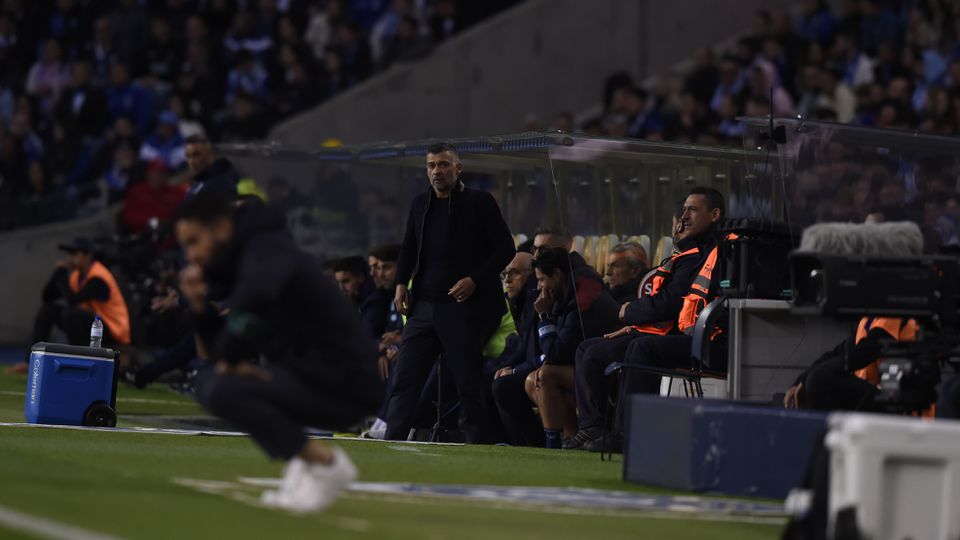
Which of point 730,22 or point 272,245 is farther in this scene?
point 730,22

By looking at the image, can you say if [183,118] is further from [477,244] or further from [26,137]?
[477,244]

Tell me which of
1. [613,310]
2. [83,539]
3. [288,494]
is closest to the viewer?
[83,539]

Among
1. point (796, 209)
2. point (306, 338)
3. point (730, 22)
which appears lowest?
point (306, 338)

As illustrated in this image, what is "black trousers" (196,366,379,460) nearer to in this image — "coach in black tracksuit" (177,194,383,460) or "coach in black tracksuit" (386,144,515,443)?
"coach in black tracksuit" (177,194,383,460)

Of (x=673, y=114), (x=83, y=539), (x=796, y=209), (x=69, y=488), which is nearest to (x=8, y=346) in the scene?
(x=673, y=114)

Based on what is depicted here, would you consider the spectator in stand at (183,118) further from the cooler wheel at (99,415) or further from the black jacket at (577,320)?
the black jacket at (577,320)

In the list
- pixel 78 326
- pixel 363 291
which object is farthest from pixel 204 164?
pixel 78 326

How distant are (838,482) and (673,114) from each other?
13.2 meters

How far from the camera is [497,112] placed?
75.1 feet

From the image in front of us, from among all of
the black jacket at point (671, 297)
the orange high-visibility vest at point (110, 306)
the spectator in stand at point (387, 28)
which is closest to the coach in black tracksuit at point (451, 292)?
the black jacket at point (671, 297)

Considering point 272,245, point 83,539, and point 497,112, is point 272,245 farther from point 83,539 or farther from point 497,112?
point 497,112

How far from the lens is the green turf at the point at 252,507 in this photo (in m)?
6.47

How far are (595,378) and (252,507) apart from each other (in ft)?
15.7

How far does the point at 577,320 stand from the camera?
1212 centimetres
